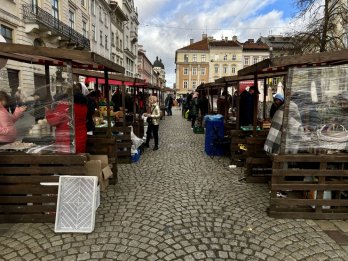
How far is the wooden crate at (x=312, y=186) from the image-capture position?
4.29 meters

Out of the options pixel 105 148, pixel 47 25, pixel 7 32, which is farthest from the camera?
pixel 47 25

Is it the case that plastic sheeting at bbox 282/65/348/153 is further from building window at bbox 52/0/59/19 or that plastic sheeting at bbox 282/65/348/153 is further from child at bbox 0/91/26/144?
building window at bbox 52/0/59/19

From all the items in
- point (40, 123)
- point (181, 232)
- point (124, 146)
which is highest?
point (40, 123)

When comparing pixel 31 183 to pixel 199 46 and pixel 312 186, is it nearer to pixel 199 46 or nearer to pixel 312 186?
pixel 312 186

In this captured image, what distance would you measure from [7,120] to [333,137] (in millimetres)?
5079

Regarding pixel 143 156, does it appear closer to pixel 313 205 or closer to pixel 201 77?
pixel 313 205

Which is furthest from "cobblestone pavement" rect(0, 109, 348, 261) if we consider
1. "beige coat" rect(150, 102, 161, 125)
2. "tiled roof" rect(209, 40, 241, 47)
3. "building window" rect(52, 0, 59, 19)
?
"tiled roof" rect(209, 40, 241, 47)

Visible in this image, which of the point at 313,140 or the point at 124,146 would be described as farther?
the point at 124,146

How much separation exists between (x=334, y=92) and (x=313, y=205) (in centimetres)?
175

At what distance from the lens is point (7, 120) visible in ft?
14.3

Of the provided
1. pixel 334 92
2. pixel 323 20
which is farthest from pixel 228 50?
pixel 334 92

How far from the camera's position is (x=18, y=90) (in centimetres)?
476

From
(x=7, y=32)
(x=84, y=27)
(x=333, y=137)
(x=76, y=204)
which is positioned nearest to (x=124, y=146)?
(x=76, y=204)

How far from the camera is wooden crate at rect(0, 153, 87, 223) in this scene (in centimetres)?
413
